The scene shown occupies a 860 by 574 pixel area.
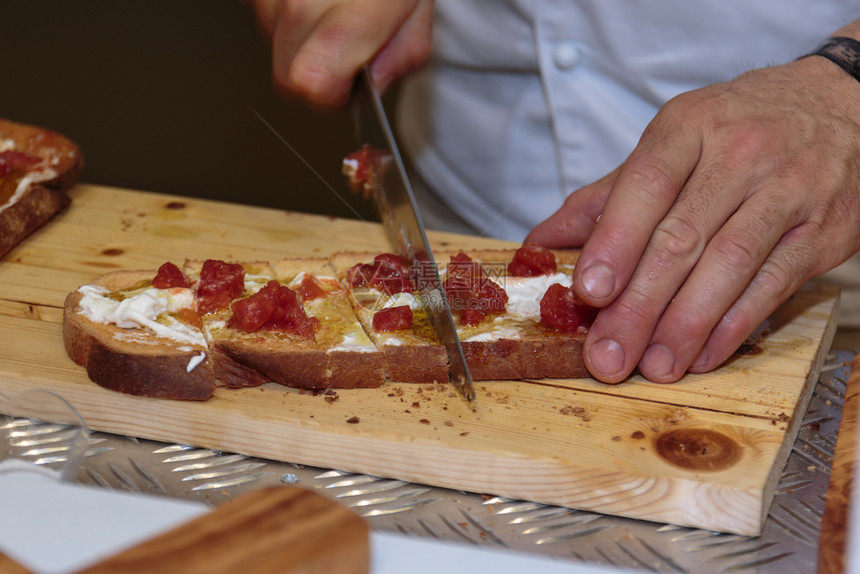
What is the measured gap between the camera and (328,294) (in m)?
3.42

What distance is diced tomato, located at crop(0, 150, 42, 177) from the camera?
13.4 feet

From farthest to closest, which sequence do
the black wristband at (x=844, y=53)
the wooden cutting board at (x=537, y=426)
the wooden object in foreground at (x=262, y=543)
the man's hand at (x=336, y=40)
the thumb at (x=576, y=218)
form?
the man's hand at (x=336, y=40) → the thumb at (x=576, y=218) → the black wristband at (x=844, y=53) → the wooden cutting board at (x=537, y=426) → the wooden object in foreground at (x=262, y=543)

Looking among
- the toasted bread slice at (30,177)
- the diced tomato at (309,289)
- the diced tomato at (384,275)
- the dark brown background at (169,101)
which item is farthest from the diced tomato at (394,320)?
the dark brown background at (169,101)

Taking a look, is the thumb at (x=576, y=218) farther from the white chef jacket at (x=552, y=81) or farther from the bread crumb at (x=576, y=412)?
the bread crumb at (x=576, y=412)

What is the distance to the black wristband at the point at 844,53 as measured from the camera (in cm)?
331

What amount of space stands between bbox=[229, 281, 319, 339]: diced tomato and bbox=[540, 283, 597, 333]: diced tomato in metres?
0.89

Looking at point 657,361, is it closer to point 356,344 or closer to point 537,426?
point 537,426

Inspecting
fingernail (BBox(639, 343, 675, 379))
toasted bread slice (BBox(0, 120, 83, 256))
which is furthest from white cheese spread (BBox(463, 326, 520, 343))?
toasted bread slice (BBox(0, 120, 83, 256))

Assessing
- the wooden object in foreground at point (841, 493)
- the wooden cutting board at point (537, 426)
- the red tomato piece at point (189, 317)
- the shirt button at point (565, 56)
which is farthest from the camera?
the shirt button at point (565, 56)

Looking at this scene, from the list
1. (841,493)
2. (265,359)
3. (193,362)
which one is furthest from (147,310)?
(841,493)

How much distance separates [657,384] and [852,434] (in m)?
0.68

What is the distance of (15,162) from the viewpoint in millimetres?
4176

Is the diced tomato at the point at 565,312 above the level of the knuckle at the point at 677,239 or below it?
below

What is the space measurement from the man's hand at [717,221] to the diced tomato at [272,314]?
3.45ft
